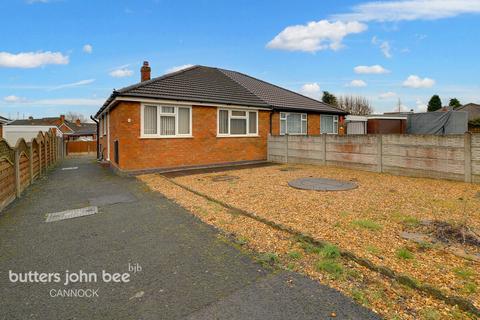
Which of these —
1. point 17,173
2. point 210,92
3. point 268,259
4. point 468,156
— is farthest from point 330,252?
point 210,92

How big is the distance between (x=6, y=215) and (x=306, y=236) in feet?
20.0

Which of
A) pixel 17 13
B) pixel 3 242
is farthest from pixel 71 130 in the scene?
pixel 3 242

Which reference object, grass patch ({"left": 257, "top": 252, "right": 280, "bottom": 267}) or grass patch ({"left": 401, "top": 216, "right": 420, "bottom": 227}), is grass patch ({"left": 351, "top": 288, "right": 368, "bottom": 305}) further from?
grass patch ({"left": 401, "top": 216, "right": 420, "bottom": 227})

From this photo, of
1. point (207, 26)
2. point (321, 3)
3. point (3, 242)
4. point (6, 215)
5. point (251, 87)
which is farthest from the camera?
point (251, 87)

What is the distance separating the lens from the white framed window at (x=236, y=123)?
13336 mm

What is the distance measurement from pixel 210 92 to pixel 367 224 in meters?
10.6

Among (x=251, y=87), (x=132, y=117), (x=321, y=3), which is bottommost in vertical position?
(x=132, y=117)

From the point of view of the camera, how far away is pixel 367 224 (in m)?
4.46

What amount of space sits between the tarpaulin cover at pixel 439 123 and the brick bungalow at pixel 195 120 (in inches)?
333

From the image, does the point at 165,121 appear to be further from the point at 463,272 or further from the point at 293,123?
the point at 463,272

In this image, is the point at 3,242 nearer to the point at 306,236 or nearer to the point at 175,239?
the point at 175,239

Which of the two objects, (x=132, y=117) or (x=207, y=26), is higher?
(x=207, y=26)

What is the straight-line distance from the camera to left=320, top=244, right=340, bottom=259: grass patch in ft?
11.3

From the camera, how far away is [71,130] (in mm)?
61719
